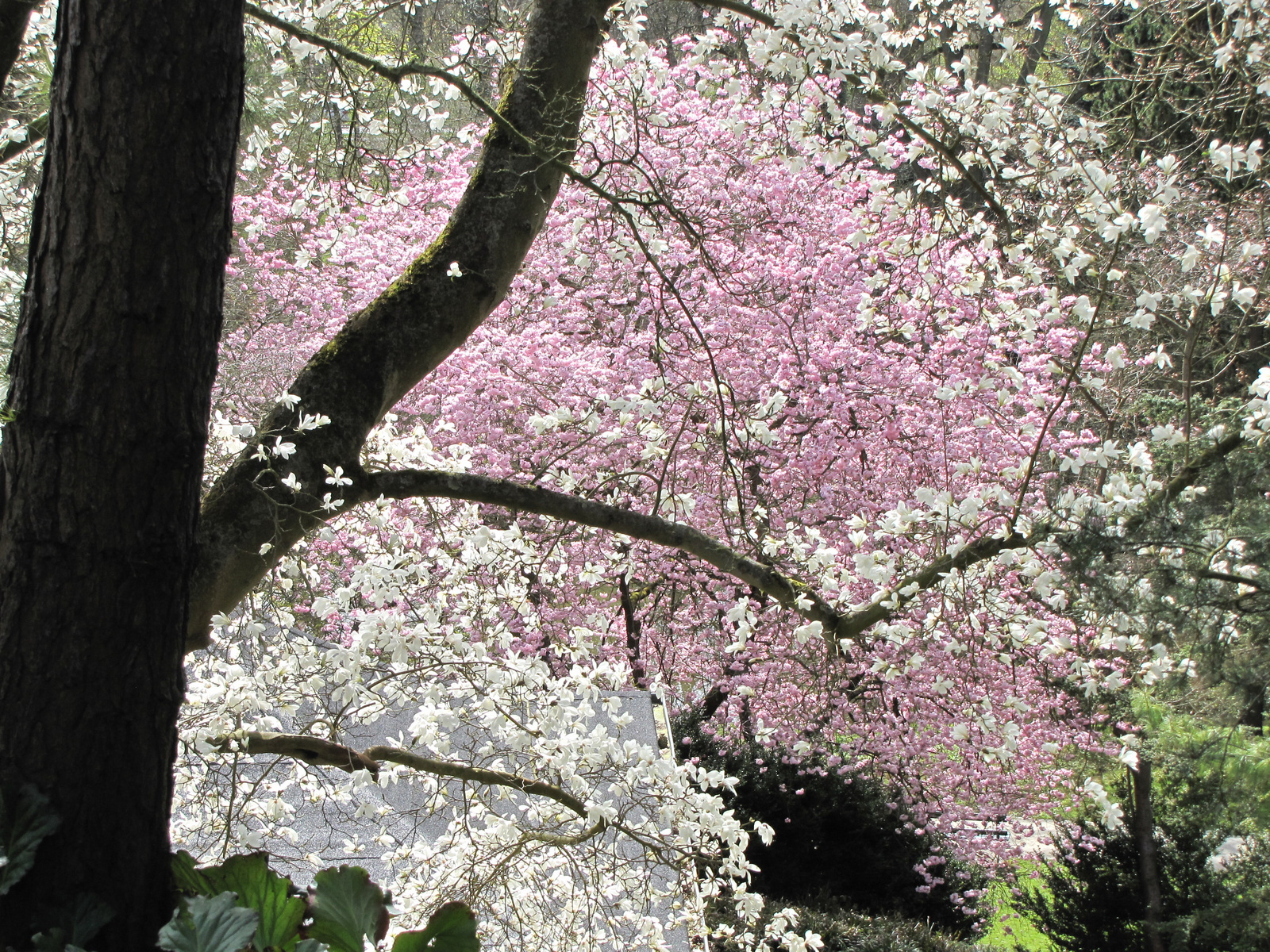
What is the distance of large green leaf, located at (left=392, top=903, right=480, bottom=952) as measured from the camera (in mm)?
1477

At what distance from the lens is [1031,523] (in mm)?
2863

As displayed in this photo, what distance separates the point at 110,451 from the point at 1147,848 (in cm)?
608

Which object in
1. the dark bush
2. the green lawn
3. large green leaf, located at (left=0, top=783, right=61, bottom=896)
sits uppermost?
the dark bush

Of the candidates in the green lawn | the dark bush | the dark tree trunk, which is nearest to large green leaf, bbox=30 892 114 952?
the dark tree trunk

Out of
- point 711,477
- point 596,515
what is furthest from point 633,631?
point 596,515

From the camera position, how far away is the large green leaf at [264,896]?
Answer: 1.45m

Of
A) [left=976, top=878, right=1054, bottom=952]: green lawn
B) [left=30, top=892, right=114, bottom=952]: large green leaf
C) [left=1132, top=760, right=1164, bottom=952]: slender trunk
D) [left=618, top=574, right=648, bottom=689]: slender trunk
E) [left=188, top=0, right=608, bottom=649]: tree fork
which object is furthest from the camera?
[left=976, top=878, right=1054, bottom=952]: green lawn

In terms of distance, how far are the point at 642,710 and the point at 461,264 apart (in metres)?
2.57

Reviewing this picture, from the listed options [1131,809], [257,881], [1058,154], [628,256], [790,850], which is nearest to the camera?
[257,881]

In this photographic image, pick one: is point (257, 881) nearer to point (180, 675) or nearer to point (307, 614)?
point (180, 675)

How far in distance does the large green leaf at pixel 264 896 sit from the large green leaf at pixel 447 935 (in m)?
0.15

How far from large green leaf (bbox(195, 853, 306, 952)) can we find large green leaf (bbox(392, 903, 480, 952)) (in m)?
0.15

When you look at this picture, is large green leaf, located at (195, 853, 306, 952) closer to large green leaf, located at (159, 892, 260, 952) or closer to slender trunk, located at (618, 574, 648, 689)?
large green leaf, located at (159, 892, 260, 952)

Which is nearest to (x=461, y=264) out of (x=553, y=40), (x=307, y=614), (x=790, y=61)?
(x=553, y=40)
